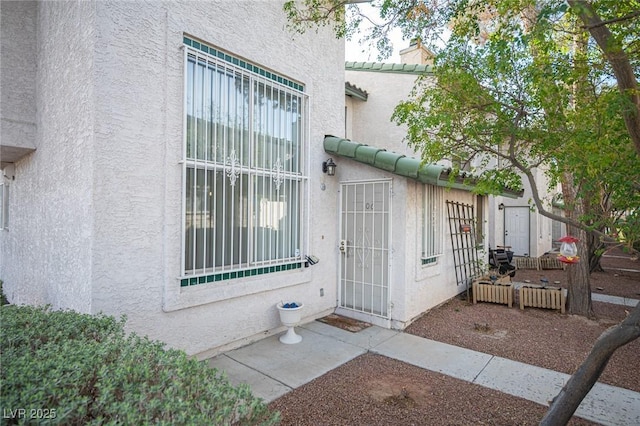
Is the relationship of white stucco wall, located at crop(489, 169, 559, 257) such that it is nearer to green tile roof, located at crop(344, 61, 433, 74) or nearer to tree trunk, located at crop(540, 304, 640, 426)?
green tile roof, located at crop(344, 61, 433, 74)

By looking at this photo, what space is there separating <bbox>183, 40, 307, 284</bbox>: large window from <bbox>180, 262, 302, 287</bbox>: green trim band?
2cm

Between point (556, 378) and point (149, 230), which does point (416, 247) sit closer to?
point (556, 378)

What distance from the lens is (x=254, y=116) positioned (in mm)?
5898

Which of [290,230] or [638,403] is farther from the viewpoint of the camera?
[290,230]

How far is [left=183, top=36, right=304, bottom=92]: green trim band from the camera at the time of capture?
509 cm

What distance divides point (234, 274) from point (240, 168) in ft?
5.74

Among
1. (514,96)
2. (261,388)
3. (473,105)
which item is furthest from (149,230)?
(514,96)

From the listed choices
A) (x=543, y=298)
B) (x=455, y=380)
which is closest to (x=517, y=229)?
(x=543, y=298)

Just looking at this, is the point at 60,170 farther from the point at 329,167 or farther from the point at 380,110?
the point at 380,110

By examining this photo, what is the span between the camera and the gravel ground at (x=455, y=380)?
382 centimetres

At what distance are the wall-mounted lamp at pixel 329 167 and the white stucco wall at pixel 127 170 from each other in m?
2.20

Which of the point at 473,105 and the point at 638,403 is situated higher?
the point at 473,105

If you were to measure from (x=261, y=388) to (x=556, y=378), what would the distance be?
4.08 m

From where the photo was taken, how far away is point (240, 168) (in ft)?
18.4
